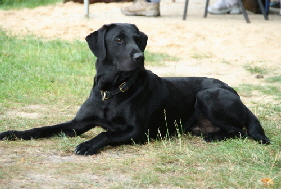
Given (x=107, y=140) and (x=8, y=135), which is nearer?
(x=107, y=140)

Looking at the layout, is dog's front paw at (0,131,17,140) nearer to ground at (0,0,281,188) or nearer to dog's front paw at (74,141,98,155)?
dog's front paw at (74,141,98,155)

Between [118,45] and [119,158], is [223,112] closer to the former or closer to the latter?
[118,45]

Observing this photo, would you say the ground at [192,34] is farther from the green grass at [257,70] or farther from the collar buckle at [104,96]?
the collar buckle at [104,96]

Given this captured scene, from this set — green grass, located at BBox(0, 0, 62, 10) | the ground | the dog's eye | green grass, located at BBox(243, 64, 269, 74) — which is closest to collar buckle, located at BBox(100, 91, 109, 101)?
the dog's eye

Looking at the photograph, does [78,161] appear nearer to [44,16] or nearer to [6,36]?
[6,36]

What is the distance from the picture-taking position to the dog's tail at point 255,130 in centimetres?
448

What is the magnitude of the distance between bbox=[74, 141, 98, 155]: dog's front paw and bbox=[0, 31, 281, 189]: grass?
67 millimetres

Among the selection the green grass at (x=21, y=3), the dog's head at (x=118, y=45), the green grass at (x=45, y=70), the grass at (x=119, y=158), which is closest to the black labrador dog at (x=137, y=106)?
the dog's head at (x=118, y=45)

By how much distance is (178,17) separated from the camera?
1186cm

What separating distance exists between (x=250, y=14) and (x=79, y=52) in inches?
221

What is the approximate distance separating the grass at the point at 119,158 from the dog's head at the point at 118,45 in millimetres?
708

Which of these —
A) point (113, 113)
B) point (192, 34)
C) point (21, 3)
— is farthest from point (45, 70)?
point (21, 3)

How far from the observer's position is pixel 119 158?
155 inches

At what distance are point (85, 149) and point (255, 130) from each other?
158 centimetres
